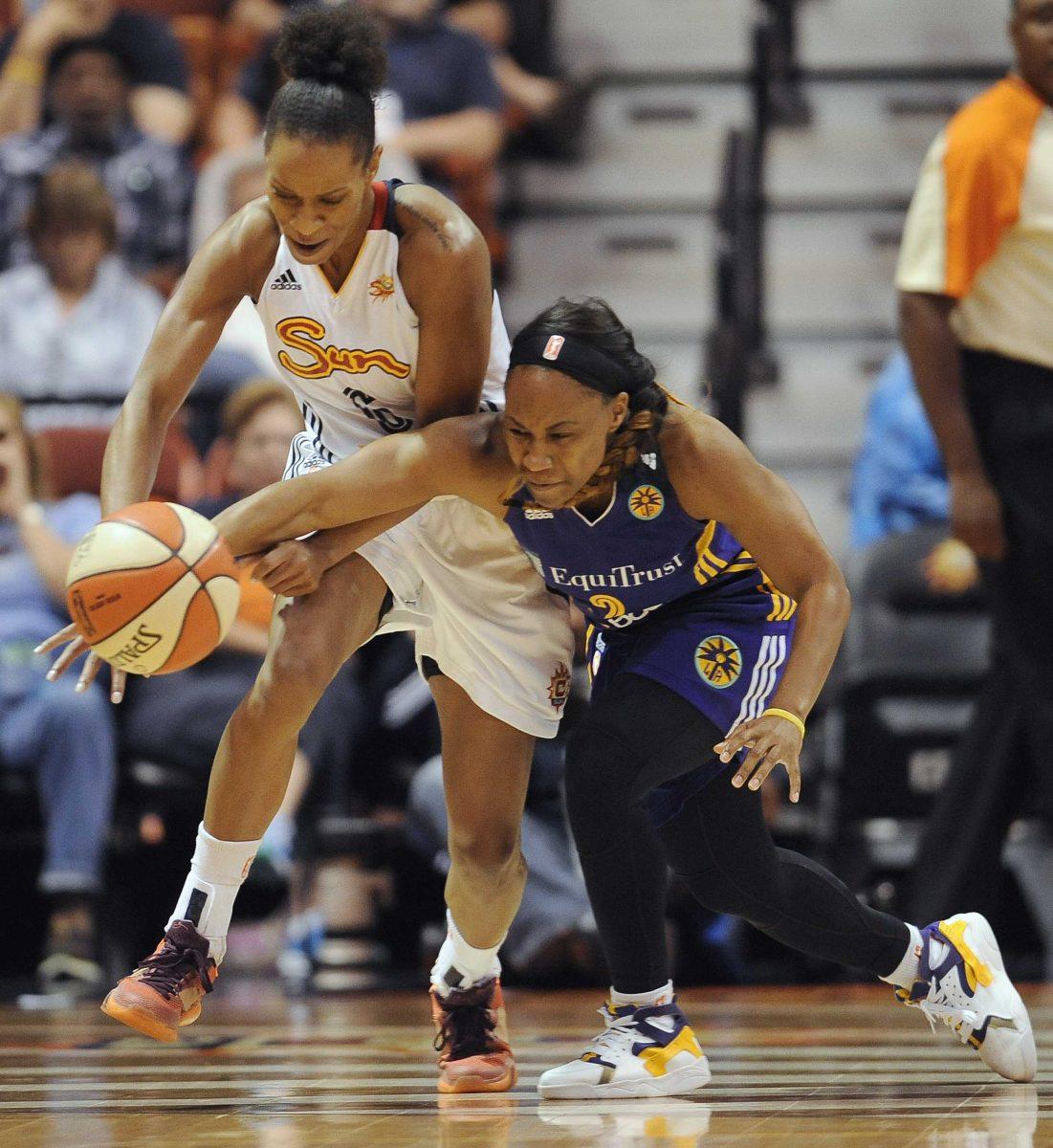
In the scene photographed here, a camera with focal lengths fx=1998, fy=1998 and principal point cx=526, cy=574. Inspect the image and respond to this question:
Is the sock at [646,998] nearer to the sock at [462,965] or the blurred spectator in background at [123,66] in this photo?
the sock at [462,965]

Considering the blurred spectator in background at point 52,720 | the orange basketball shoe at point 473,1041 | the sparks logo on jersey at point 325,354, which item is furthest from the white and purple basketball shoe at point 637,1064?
the blurred spectator in background at point 52,720

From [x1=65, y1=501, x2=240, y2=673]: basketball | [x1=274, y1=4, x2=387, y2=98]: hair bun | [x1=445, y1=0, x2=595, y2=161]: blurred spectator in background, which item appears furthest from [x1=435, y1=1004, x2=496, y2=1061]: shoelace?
[x1=445, y1=0, x2=595, y2=161]: blurred spectator in background

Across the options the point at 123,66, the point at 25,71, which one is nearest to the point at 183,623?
the point at 123,66

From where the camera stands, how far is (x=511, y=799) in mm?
3732

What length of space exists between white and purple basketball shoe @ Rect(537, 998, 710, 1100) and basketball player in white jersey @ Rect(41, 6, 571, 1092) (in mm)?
219

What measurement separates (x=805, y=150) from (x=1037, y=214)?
11.0 ft

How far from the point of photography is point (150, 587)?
3191 mm

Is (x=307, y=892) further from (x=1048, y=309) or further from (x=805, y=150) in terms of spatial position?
(x=805, y=150)

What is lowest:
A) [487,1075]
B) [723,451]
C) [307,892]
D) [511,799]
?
[307,892]

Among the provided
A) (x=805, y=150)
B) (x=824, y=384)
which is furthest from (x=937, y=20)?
(x=824, y=384)

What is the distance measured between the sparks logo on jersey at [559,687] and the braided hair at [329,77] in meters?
1.04

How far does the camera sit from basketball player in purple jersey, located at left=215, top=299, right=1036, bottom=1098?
3359 millimetres

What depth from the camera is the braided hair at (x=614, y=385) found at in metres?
3.37

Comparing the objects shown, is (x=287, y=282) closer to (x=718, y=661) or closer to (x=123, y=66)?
(x=718, y=661)
